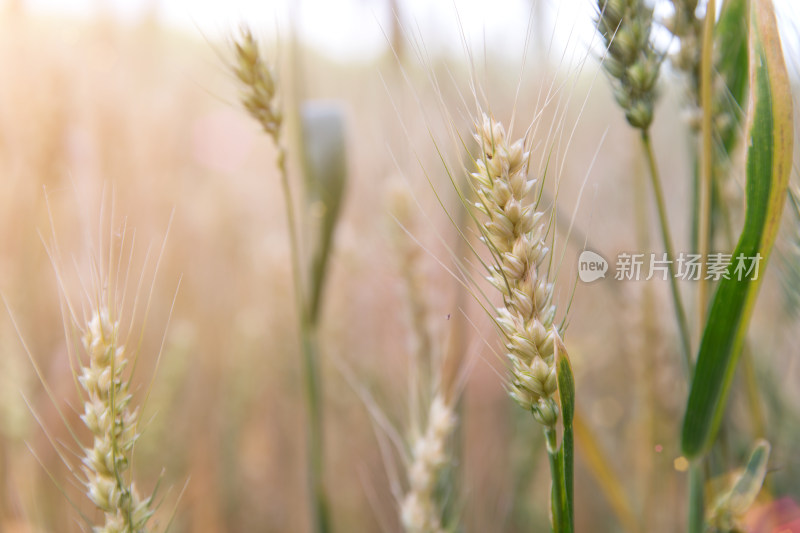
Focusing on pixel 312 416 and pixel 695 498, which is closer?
pixel 695 498

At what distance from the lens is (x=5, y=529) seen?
2.41 ft

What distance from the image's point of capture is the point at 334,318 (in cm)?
104

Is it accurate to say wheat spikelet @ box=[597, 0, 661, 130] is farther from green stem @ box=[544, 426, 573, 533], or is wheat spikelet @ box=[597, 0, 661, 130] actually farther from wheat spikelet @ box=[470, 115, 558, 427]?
green stem @ box=[544, 426, 573, 533]

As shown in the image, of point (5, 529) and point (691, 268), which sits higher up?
point (691, 268)

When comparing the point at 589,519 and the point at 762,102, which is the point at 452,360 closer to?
the point at 762,102

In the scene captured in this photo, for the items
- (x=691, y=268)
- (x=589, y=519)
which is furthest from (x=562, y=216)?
(x=589, y=519)

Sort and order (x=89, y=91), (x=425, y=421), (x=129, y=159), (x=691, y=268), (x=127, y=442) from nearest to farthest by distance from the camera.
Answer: (x=127, y=442) < (x=691, y=268) < (x=425, y=421) < (x=89, y=91) < (x=129, y=159)

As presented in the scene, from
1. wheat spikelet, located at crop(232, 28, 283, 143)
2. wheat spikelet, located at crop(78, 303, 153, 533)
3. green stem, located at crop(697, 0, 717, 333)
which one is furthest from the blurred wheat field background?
wheat spikelet, located at crop(78, 303, 153, 533)

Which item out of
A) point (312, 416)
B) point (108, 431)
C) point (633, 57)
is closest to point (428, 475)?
point (312, 416)

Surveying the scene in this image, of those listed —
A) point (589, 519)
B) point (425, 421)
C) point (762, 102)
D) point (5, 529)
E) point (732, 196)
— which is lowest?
point (589, 519)

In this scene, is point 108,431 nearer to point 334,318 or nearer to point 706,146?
point 706,146

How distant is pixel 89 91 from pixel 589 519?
1.16m

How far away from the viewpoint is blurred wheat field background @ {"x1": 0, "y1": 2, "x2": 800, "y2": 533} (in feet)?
2.30

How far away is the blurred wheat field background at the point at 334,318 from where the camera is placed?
2.30 ft
